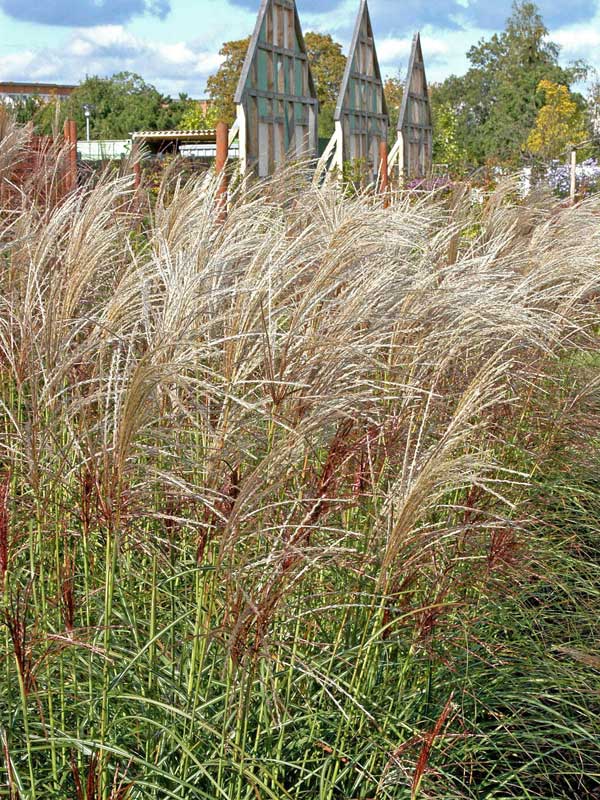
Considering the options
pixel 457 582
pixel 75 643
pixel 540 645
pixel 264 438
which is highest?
pixel 264 438

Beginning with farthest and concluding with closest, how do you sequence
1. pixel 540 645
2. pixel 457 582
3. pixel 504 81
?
pixel 504 81 → pixel 540 645 → pixel 457 582

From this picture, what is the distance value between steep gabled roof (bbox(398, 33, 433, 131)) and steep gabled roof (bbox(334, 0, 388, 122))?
2119mm

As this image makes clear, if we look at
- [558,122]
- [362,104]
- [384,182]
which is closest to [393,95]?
[558,122]

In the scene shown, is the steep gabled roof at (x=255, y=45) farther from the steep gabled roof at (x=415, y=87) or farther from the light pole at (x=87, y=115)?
the light pole at (x=87, y=115)

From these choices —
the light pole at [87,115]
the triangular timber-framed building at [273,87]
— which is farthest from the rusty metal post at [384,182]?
the light pole at [87,115]

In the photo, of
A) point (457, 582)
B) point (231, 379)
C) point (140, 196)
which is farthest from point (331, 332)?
point (140, 196)

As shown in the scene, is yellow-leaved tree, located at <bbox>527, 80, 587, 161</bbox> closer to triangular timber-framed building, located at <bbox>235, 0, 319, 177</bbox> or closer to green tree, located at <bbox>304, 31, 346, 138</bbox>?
triangular timber-framed building, located at <bbox>235, 0, 319, 177</bbox>

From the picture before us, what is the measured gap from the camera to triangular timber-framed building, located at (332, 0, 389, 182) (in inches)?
842

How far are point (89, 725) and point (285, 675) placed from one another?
37cm

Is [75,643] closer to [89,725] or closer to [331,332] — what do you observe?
[89,725]

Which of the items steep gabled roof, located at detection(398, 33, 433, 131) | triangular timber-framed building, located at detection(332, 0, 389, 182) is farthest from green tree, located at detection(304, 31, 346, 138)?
triangular timber-framed building, located at detection(332, 0, 389, 182)

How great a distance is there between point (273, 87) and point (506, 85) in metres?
33.0

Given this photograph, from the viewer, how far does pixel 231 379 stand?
6.20 feet

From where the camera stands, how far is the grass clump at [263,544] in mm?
1688
